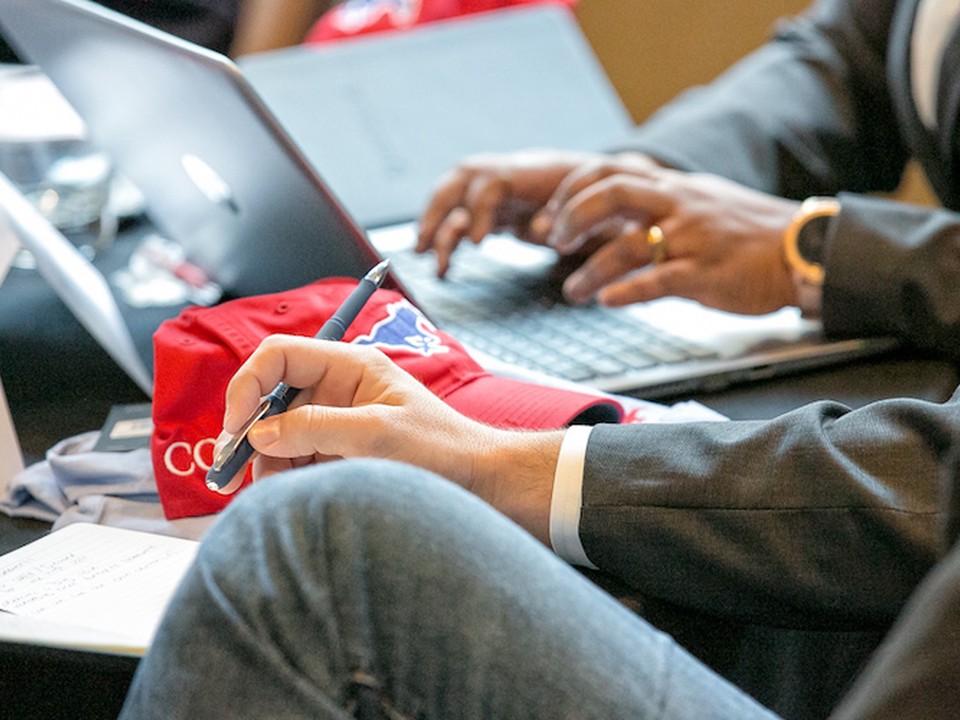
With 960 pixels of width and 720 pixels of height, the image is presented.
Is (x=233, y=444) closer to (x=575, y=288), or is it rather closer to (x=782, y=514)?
(x=782, y=514)

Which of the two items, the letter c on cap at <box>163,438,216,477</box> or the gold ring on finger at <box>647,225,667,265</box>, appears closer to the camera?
the letter c on cap at <box>163,438,216,477</box>

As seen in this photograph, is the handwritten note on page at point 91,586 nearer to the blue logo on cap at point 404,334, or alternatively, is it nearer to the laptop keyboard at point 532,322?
the blue logo on cap at point 404,334

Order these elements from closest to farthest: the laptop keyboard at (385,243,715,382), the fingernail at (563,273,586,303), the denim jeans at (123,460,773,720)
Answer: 1. the denim jeans at (123,460,773,720)
2. the laptop keyboard at (385,243,715,382)
3. the fingernail at (563,273,586,303)

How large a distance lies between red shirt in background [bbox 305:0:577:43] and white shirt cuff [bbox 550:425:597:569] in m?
1.09

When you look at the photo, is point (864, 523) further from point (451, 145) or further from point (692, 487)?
point (451, 145)

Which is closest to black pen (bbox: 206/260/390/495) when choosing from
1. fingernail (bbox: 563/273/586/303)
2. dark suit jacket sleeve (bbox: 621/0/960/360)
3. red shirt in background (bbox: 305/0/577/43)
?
fingernail (bbox: 563/273/586/303)

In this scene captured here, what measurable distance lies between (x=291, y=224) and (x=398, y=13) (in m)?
0.91

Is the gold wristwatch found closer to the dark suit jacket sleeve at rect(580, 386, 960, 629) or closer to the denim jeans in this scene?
the dark suit jacket sleeve at rect(580, 386, 960, 629)

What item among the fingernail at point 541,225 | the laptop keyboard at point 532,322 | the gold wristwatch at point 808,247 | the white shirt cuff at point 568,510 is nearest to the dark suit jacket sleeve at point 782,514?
the white shirt cuff at point 568,510

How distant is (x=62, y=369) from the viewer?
2.84 feet

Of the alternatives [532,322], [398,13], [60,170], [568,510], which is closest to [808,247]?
[532,322]

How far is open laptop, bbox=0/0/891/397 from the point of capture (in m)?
0.73

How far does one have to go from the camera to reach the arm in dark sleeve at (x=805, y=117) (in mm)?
1203

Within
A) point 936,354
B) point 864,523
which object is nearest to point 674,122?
point 936,354
